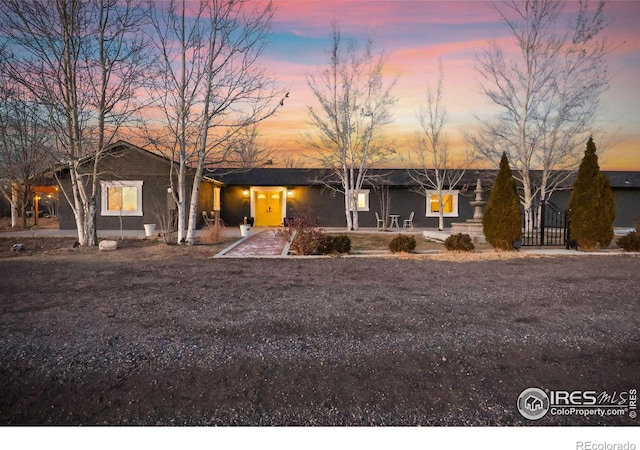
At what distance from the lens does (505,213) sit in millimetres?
10133

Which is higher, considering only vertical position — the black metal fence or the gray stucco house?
the gray stucco house

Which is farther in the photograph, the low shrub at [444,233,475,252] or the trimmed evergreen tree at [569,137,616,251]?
the trimmed evergreen tree at [569,137,616,251]

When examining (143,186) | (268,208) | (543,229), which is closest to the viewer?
(543,229)

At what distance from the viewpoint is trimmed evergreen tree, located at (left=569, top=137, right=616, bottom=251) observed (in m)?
10.4

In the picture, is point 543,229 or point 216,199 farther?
point 216,199

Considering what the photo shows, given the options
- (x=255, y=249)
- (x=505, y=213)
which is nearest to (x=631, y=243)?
(x=505, y=213)

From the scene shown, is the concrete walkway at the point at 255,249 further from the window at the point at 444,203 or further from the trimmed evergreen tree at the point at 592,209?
the window at the point at 444,203

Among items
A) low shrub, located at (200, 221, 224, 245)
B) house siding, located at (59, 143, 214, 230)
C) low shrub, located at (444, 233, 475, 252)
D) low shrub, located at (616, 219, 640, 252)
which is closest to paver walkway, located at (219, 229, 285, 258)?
low shrub, located at (200, 221, 224, 245)

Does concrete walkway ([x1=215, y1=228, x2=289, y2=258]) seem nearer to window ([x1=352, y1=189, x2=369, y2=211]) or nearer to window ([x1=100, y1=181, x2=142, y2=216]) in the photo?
window ([x1=100, y1=181, x2=142, y2=216])

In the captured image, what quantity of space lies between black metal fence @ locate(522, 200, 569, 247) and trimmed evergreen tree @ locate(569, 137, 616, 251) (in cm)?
44

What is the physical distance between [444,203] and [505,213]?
998cm

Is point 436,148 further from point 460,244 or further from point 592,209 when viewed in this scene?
point 460,244

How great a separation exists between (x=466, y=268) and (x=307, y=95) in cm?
1204

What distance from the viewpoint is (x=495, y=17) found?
12.8m
